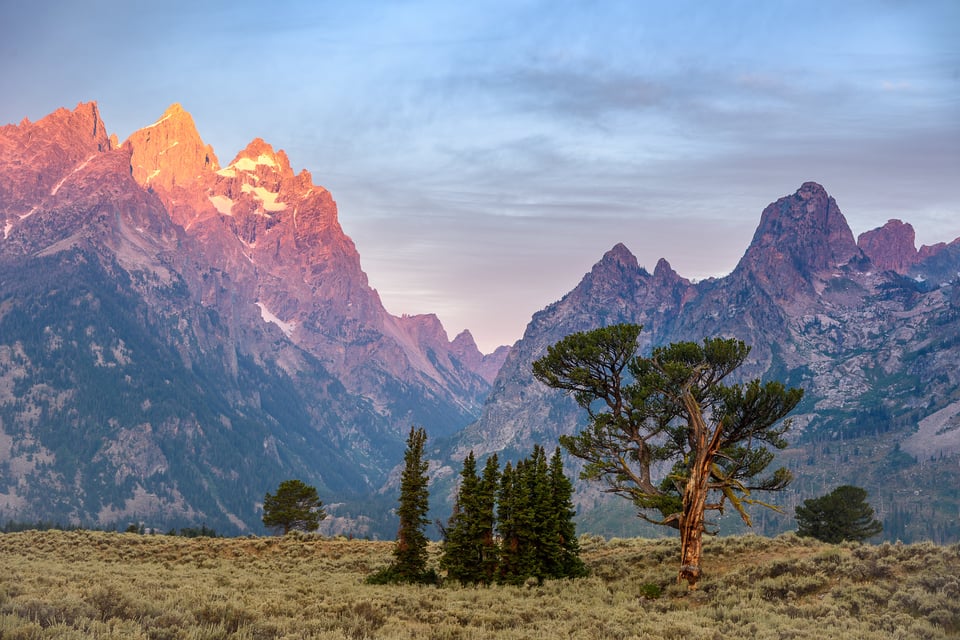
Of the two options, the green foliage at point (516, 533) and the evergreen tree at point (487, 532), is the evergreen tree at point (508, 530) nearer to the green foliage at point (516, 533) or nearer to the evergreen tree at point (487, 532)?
the green foliage at point (516, 533)

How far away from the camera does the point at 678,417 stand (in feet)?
128

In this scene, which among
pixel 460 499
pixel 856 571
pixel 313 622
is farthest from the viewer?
pixel 460 499

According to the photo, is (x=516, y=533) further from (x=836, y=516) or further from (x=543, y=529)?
(x=836, y=516)

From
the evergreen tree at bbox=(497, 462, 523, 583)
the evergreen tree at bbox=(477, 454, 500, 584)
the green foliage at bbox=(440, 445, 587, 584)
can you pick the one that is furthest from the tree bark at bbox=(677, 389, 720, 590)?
the evergreen tree at bbox=(477, 454, 500, 584)

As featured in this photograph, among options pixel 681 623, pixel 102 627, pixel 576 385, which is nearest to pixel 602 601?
pixel 681 623

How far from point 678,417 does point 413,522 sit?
1694 cm

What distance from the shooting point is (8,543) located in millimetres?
56281

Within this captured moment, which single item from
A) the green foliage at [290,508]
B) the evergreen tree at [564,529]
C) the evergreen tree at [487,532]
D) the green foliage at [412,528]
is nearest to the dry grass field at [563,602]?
the evergreen tree at [564,529]

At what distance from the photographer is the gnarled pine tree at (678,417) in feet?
117

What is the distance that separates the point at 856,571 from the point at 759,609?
21.6ft

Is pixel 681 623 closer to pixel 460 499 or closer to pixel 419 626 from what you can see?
pixel 419 626

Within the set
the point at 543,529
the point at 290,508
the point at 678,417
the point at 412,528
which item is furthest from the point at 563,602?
the point at 290,508

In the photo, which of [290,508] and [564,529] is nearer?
[564,529]

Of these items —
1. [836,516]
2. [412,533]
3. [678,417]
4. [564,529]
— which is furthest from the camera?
[836,516]
